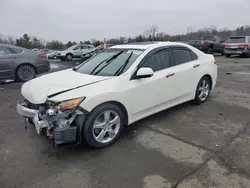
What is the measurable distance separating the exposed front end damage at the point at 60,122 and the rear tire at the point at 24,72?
17.8 ft

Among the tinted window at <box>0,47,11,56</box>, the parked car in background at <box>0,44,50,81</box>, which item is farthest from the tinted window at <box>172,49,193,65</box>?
the tinted window at <box>0,47,11,56</box>

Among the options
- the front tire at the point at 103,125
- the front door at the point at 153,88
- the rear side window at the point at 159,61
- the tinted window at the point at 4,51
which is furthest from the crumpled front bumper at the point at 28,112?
the tinted window at the point at 4,51

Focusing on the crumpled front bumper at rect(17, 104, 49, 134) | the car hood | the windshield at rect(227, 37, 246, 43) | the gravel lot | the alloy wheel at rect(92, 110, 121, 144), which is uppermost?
the windshield at rect(227, 37, 246, 43)

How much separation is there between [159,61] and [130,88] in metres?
0.97

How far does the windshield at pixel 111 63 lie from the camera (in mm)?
3599

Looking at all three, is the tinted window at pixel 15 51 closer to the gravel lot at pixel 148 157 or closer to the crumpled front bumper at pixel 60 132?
the gravel lot at pixel 148 157

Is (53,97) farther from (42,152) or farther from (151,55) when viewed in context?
(151,55)

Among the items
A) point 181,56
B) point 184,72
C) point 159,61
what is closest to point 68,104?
point 159,61

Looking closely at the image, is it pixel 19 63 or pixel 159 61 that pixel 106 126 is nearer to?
pixel 159 61

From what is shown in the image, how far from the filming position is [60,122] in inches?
112

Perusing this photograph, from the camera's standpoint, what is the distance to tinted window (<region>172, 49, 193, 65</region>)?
4295 millimetres

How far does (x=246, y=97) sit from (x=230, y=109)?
123 cm

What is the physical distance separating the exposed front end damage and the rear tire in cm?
544

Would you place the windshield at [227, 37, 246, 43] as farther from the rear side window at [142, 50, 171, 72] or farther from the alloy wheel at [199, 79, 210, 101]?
the rear side window at [142, 50, 171, 72]
